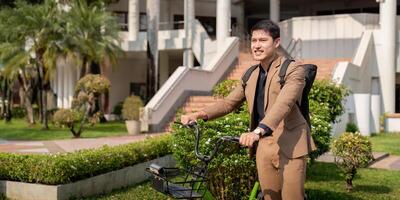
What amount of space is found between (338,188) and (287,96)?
4843 millimetres

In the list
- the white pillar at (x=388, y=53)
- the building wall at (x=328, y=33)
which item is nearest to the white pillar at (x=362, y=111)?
the white pillar at (x=388, y=53)

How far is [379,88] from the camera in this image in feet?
65.9

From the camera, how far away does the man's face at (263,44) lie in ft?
12.6

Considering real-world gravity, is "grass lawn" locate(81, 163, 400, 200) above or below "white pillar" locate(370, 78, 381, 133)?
below

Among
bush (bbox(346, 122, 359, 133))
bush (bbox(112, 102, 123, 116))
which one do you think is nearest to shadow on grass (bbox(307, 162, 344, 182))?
bush (bbox(346, 122, 359, 133))

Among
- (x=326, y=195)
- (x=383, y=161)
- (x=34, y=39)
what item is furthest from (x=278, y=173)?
(x=34, y=39)

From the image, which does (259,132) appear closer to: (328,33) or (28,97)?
(28,97)

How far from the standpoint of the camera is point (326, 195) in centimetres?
739

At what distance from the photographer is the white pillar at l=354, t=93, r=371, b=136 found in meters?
16.8

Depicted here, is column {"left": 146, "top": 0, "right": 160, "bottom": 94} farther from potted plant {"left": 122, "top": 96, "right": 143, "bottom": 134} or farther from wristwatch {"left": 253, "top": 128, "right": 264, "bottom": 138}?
wristwatch {"left": 253, "top": 128, "right": 264, "bottom": 138}

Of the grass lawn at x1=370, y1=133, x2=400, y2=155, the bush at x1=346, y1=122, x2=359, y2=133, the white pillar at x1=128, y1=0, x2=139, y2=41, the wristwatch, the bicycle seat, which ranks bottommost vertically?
the grass lawn at x1=370, y1=133, x2=400, y2=155

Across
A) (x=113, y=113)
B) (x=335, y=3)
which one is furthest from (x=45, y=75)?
(x=335, y=3)

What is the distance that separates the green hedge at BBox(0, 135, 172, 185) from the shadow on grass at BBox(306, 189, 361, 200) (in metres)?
2.75

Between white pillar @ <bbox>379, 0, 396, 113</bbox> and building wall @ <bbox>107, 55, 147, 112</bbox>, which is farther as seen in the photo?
building wall @ <bbox>107, 55, 147, 112</bbox>
